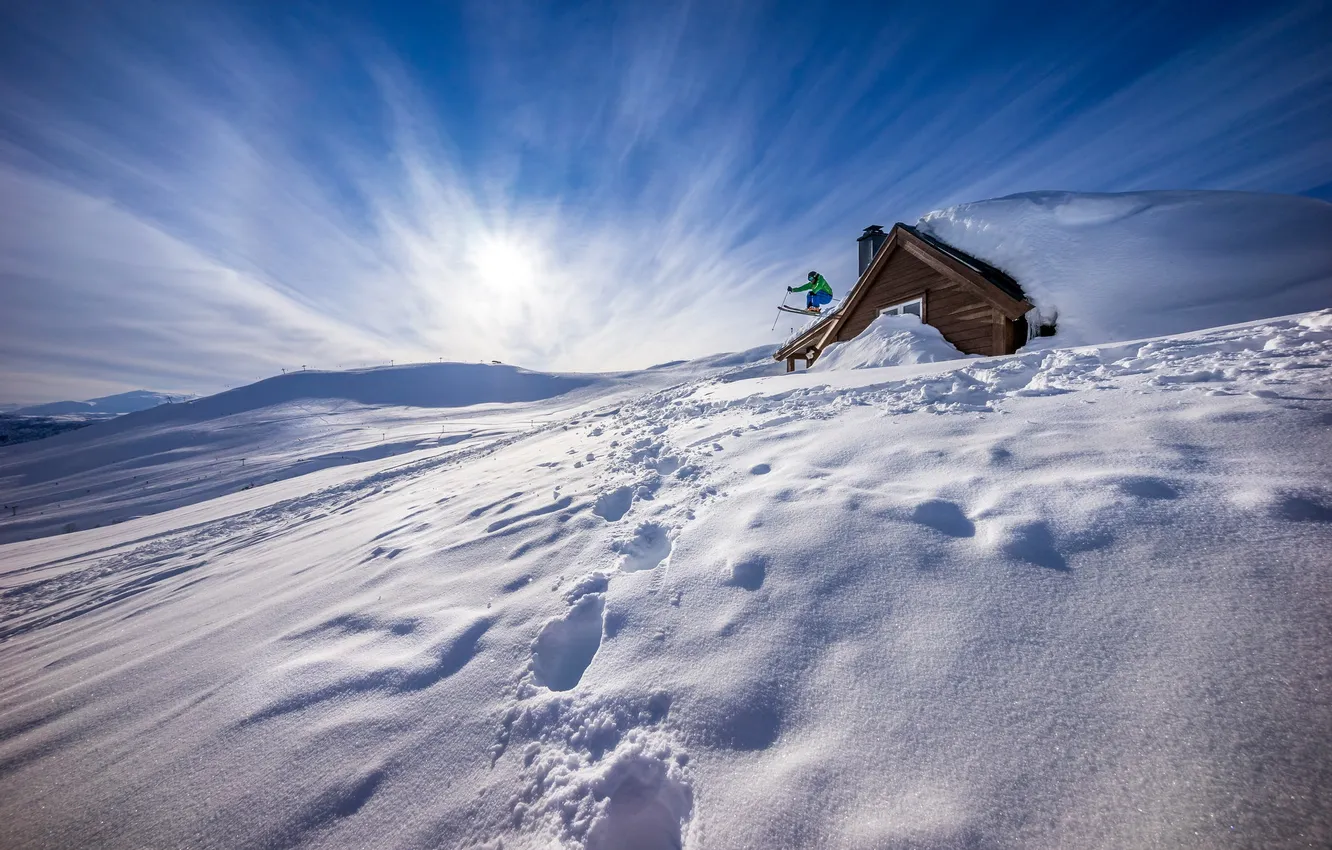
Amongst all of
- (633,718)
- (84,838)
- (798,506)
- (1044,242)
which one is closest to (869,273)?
(1044,242)

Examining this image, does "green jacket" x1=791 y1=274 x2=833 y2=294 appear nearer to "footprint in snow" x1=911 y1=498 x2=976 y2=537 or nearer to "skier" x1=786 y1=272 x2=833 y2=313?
"skier" x1=786 y1=272 x2=833 y2=313

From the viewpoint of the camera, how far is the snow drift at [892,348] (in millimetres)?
7965

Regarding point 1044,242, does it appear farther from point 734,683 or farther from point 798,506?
point 734,683

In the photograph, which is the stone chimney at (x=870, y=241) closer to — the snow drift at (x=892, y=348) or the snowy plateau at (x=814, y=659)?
the snow drift at (x=892, y=348)

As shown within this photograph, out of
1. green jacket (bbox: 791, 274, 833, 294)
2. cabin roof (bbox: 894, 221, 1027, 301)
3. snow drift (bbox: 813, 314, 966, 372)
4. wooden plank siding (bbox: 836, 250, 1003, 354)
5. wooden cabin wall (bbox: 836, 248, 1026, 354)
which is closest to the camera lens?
snow drift (bbox: 813, 314, 966, 372)

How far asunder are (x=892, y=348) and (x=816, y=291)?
11.8 metres

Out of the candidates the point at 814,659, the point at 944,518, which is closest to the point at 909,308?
the point at 944,518

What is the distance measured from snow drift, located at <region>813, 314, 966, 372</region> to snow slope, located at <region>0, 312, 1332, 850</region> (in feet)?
13.7

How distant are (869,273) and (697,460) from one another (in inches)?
444

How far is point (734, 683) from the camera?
68.4 inches

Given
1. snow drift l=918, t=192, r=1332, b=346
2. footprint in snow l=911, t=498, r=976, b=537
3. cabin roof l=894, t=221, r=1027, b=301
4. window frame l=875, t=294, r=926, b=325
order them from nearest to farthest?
footprint in snow l=911, t=498, r=976, b=537
snow drift l=918, t=192, r=1332, b=346
cabin roof l=894, t=221, r=1027, b=301
window frame l=875, t=294, r=926, b=325

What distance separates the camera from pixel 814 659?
176 centimetres

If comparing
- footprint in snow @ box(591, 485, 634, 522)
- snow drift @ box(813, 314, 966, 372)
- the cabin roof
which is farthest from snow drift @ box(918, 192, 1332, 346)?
footprint in snow @ box(591, 485, 634, 522)

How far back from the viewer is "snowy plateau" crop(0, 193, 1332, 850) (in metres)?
1.29
